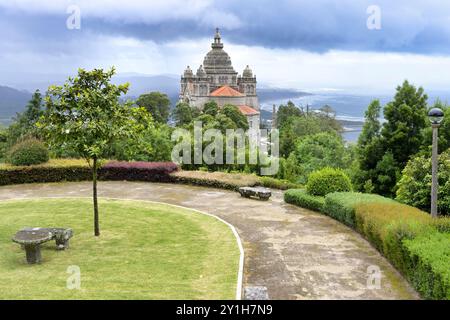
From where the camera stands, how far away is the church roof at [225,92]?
104m

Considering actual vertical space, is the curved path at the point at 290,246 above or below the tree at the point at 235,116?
below

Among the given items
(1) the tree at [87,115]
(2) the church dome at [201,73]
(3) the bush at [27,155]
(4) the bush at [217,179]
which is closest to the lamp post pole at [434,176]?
(1) the tree at [87,115]

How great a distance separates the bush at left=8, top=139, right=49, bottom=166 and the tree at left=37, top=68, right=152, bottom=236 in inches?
501

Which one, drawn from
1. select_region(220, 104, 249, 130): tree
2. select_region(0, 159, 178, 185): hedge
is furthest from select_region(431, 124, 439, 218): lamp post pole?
select_region(220, 104, 249, 130): tree

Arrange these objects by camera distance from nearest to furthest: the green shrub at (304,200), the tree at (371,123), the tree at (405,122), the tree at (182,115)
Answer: the green shrub at (304,200), the tree at (405,122), the tree at (371,123), the tree at (182,115)

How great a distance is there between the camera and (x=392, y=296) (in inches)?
430

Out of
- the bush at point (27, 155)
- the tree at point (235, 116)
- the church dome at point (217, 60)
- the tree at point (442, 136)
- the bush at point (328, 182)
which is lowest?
the bush at point (328, 182)

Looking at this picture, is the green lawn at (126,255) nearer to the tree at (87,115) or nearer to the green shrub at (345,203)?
the tree at (87,115)

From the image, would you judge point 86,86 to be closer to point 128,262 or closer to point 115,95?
point 115,95

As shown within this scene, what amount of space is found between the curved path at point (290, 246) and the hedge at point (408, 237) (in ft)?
1.26

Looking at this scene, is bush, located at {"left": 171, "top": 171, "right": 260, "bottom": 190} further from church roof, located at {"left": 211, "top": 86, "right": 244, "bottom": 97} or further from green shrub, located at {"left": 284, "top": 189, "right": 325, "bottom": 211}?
church roof, located at {"left": 211, "top": 86, "right": 244, "bottom": 97}

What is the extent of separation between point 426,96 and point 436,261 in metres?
22.0

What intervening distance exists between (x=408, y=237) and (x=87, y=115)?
9610mm

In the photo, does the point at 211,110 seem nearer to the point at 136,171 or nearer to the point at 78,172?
the point at 136,171
